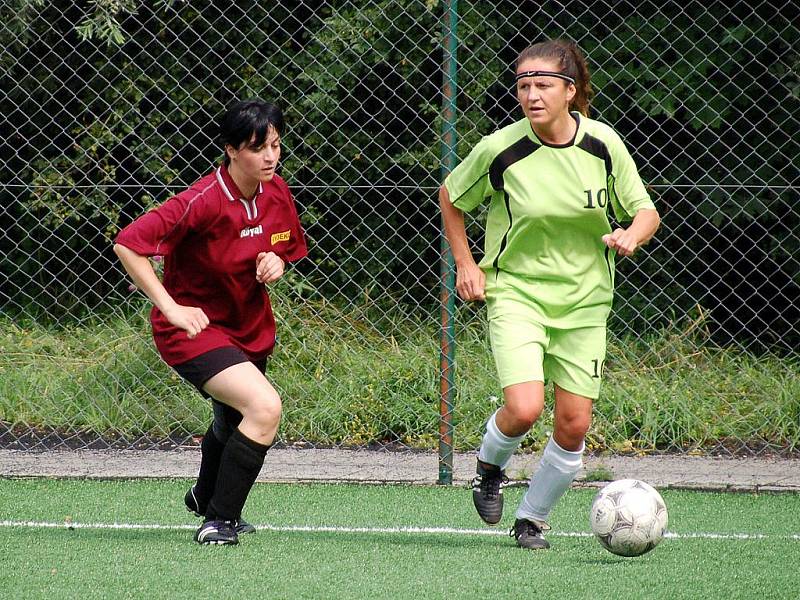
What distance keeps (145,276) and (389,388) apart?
291 cm

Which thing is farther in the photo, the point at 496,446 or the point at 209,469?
the point at 209,469

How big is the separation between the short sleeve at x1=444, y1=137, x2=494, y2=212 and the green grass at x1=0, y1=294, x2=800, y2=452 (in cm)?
238

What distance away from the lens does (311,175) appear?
25.8ft

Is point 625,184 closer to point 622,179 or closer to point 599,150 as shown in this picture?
point 622,179

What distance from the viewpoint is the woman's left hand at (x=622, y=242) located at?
12.9ft

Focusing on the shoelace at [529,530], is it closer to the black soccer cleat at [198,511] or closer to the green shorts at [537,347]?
the green shorts at [537,347]

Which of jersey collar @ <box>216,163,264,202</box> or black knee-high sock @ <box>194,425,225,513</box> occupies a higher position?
jersey collar @ <box>216,163,264,202</box>

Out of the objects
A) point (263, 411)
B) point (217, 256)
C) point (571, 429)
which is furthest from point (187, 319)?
point (571, 429)

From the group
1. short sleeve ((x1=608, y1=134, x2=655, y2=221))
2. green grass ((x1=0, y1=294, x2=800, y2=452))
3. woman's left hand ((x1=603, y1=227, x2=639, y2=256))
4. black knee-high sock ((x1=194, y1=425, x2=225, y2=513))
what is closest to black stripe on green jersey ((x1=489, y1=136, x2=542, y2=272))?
short sleeve ((x1=608, y1=134, x2=655, y2=221))

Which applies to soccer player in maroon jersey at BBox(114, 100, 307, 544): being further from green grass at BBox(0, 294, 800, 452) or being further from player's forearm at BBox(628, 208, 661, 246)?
green grass at BBox(0, 294, 800, 452)

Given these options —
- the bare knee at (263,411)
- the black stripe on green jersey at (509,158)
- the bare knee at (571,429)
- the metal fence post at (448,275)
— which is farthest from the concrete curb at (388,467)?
the black stripe on green jersey at (509,158)

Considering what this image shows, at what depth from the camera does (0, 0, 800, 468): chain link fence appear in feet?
22.2

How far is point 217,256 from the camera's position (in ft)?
14.0

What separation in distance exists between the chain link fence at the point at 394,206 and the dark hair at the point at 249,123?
2.43 m
